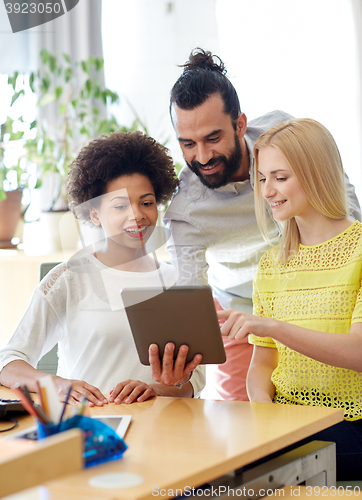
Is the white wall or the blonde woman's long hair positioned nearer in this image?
the blonde woman's long hair

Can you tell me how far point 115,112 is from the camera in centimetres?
220

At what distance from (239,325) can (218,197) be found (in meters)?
0.62

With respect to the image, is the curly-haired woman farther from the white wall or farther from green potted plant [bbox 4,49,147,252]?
the white wall

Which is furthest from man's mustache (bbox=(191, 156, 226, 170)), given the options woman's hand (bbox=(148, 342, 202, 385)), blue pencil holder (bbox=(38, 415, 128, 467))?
blue pencil holder (bbox=(38, 415, 128, 467))

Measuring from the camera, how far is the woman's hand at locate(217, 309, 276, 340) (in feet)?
2.93

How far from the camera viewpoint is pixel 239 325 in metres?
0.90

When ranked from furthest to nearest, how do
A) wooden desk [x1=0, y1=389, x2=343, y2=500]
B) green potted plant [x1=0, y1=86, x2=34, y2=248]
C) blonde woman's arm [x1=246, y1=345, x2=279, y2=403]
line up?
green potted plant [x1=0, y1=86, x2=34, y2=248]
blonde woman's arm [x1=246, y1=345, x2=279, y2=403]
wooden desk [x1=0, y1=389, x2=343, y2=500]

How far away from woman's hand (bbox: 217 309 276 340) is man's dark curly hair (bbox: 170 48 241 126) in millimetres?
599

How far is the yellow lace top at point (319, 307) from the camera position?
103 centimetres

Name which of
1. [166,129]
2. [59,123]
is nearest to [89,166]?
[59,123]

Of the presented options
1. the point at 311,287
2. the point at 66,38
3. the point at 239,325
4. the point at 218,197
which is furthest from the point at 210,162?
the point at 66,38

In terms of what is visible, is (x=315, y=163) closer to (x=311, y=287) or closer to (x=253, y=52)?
(x=311, y=287)

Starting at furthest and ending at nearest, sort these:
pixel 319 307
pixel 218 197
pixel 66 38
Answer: pixel 66 38 → pixel 218 197 → pixel 319 307

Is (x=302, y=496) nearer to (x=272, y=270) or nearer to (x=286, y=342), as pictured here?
(x=286, y=342)
